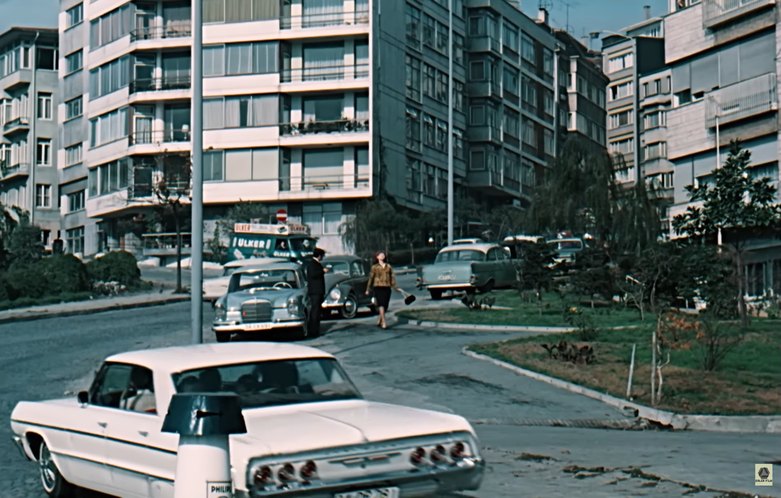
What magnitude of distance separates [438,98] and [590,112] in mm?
30830

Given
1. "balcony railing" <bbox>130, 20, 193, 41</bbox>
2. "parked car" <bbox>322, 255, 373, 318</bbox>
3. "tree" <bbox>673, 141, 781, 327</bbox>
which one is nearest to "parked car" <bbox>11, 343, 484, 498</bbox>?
"parked car" <bbox>322, 255, 373, 318</bbox>

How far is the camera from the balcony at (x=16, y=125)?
3433 inches

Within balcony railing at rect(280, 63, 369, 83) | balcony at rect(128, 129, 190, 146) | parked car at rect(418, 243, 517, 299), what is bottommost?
parked car at rect(418, 243, 517, 299)

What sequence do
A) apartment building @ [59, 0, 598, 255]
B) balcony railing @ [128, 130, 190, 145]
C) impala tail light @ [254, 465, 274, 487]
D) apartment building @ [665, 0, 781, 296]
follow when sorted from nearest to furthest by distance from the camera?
impala tail light @ [254, 465, 274, 487] < apartment building @ [665, 0, 781, 296] < apartment building @ [59, 0, 598, 255] < balcony railing @ [128, 130, 190, 145]

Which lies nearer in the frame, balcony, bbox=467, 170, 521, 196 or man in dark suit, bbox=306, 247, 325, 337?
man in dark suit, bbox=306, 247, 325, 337

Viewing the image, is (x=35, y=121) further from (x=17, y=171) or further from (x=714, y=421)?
(x=714, y=421)

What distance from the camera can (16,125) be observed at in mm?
88125

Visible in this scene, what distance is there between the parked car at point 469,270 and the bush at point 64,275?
12.9 m

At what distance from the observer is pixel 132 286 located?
1864 inches

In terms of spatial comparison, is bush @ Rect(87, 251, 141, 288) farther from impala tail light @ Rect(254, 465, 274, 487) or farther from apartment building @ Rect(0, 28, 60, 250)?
apartment building @ Rect(0, 28, 60, 250)

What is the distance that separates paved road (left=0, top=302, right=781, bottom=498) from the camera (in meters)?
10.6

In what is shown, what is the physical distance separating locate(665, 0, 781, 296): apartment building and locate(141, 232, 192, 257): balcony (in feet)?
106

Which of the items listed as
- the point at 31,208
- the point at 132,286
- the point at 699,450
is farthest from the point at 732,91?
the point at 31,208

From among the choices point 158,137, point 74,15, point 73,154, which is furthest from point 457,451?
point 74,15
